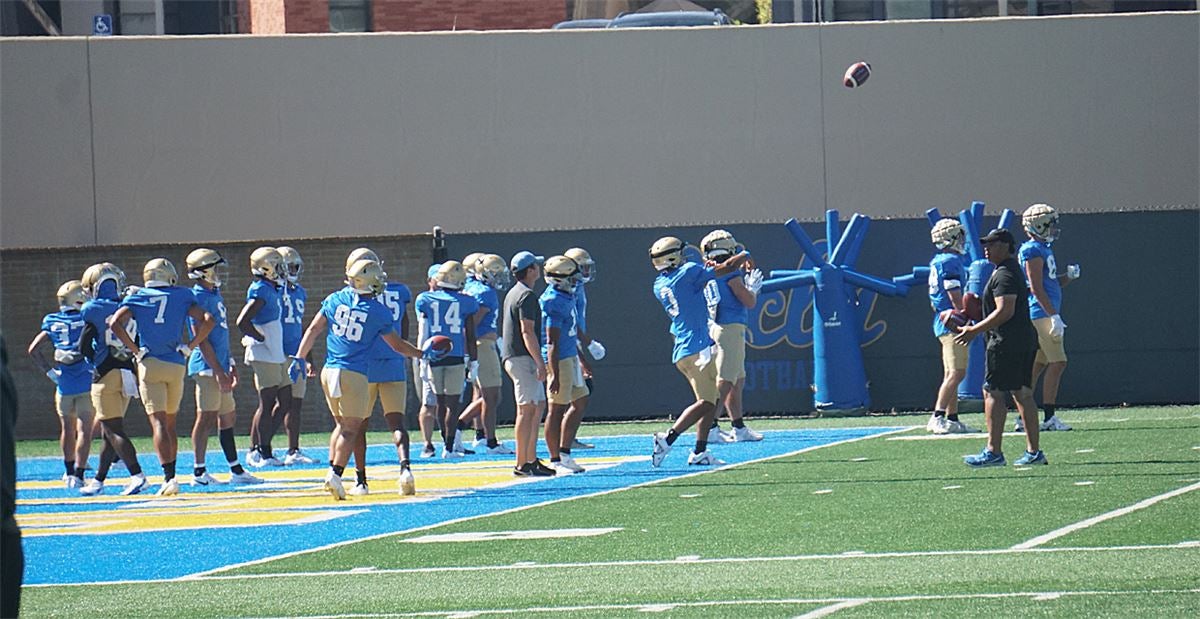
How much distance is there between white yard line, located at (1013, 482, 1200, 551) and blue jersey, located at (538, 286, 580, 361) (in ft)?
16.9

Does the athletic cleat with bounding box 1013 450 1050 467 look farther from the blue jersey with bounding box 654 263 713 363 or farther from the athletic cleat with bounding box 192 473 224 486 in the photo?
the athletic cleat with bounding box 192 473 224 486

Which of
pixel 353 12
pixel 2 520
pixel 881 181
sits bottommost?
pixel 2 520

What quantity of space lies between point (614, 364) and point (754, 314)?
186 cm

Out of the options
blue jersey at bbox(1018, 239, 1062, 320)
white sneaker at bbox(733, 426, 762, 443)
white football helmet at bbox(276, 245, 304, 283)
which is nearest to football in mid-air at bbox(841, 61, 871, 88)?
blue jersey at bbox(1018, 239, 1062, 320)

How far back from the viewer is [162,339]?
14.3 m

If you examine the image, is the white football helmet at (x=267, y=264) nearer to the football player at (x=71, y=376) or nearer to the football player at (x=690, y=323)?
the football player at (x=71, y=376)

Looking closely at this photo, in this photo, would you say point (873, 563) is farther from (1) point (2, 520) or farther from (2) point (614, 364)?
(2) point (614, 364)

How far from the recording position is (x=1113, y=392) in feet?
70.4

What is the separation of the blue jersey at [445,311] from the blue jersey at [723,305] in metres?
2.30

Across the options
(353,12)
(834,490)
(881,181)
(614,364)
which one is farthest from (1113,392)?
(353,12)

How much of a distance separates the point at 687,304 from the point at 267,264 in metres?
4.06

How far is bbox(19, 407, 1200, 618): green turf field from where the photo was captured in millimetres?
8102

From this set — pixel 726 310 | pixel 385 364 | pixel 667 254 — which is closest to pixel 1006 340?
pixel 667 254

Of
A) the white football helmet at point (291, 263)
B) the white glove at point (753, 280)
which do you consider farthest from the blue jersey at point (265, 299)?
the white glove at point (753, 280)
